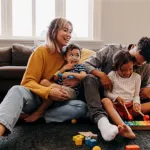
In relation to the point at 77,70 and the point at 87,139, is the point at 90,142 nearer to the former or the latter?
the point at 87,139

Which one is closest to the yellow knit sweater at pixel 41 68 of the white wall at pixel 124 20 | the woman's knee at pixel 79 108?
the woman's knee at pixel 79 108

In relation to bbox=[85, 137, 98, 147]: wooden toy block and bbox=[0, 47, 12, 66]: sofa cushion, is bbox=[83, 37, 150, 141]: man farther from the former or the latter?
bbox=[0, 47, 12, 66]: sofa cushion

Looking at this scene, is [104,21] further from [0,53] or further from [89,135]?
[89,135]

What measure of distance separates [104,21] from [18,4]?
1.14 m

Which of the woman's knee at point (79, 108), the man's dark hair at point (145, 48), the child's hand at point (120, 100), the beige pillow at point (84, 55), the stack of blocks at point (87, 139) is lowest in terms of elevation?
the stack of blocks at point (87, 139)

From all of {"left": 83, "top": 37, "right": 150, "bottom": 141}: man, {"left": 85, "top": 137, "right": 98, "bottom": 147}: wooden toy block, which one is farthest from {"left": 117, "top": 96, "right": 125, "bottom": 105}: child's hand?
{"left": 85, "top": 137, "right": 98, "bottom": 147}: wooden toy block

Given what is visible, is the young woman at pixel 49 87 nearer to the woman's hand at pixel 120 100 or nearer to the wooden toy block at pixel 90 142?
the woman's hand at pixel 120 100

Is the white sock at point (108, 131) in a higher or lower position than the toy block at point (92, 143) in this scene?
higher

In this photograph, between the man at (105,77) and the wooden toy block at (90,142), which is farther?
the man at (105,77)

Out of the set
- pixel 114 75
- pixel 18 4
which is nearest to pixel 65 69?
pixel 114 75

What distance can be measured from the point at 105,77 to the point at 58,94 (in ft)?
1.12

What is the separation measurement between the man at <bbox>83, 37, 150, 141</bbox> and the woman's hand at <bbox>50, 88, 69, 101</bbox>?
151mm

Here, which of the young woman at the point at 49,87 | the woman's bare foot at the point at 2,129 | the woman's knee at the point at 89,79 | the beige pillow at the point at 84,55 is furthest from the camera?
the beige pillow at the point at 84,55

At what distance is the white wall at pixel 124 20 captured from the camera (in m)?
3.29
